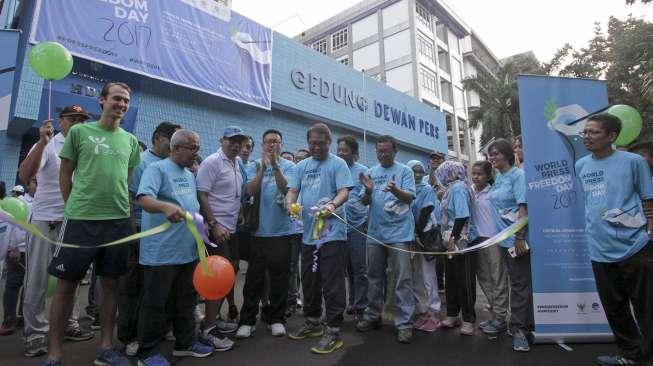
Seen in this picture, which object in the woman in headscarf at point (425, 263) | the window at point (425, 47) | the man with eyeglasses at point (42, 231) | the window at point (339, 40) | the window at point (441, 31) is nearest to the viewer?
the man with eyeglasses at point (42, 231)

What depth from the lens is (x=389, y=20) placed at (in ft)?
90.7

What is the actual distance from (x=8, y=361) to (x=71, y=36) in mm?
6770

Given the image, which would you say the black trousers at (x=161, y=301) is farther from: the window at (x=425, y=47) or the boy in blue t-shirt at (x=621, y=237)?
the window at (x=425, y=47)

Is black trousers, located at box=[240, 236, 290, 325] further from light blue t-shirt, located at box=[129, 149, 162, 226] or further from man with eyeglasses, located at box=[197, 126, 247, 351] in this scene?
light blue t-shirt, located at box=[129, 149, 162, 226]

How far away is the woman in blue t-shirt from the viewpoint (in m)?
3.27

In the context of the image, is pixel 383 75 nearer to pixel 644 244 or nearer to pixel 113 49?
pixel 113 49

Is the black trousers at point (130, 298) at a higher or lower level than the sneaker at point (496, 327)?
higher

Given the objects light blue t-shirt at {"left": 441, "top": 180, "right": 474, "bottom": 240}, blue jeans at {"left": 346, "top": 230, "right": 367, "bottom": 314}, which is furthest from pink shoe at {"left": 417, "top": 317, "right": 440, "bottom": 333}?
light blue t-shirt at {"left": 441, "top": 180, "right": 474, "bottom": 240}

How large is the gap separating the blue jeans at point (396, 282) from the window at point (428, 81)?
2394 centimetres

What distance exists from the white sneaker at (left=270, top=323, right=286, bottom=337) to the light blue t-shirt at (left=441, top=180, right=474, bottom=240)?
1.99 m

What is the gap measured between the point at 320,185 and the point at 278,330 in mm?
1398

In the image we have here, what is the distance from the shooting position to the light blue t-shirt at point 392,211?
3672 millimetres

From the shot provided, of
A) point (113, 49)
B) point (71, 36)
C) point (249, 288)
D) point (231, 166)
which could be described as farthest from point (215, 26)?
point (249, 288)

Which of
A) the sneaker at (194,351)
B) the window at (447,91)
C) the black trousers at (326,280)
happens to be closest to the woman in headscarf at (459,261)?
the black trousers at (326,280)
